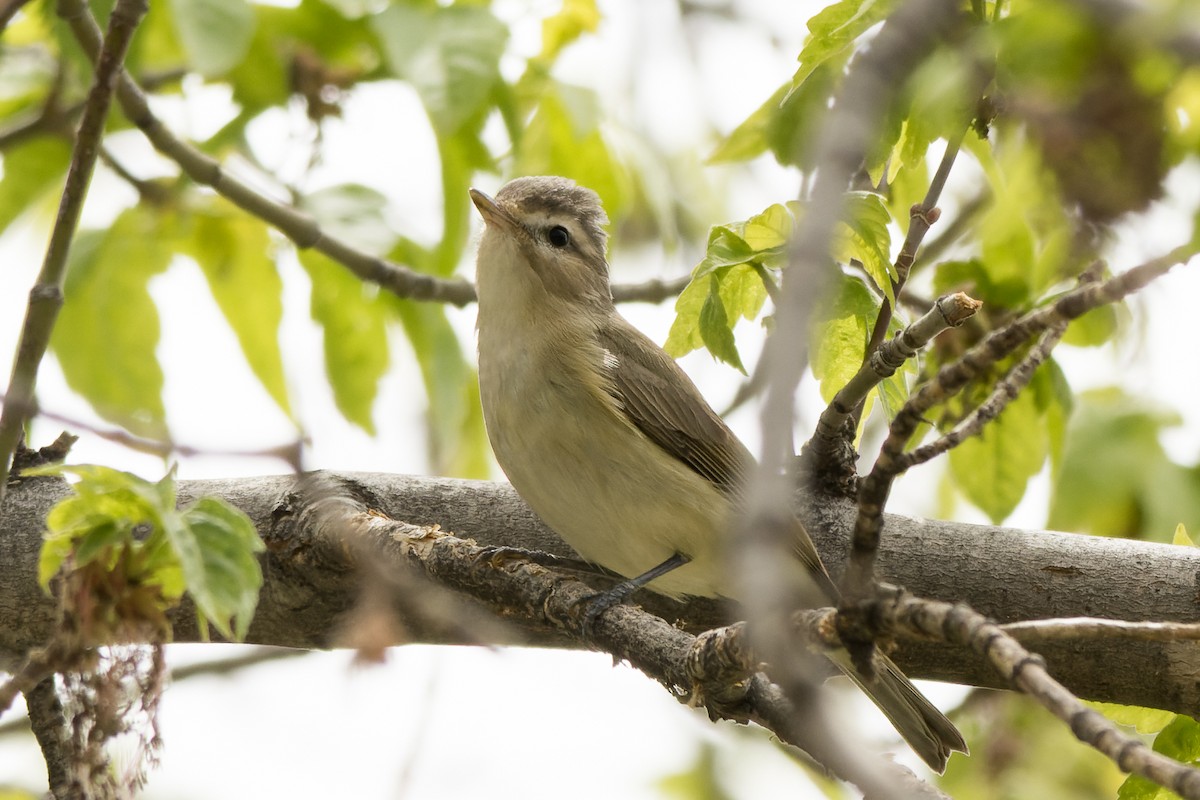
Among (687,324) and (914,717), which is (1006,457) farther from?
(687,324)

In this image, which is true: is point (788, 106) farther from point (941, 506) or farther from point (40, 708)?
point (941, 506)

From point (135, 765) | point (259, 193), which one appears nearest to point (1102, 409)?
point (259, 193)

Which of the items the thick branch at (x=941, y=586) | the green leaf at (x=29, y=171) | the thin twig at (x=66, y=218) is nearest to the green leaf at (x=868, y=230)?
the thick branch at (x=941, y=586)

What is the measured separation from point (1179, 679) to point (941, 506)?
2284 millimetres

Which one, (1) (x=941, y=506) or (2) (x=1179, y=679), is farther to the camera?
(1) (x=941, y=506)

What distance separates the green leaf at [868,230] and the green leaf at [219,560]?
1.51 m

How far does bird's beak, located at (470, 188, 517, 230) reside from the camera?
15.9ft

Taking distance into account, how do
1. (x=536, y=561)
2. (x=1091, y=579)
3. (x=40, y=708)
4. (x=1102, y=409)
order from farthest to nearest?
1. (x=1102, y=409)
2. (x=536, y=561)
3. (x=1091, y=579)
4. (x=40, y=708)

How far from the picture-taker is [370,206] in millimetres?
4371

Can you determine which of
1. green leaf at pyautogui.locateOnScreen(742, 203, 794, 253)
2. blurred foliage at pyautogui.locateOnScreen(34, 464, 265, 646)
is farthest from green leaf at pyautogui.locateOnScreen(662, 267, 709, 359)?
blurred foliage at pyautogui.locateOnScreen(34, 464, 265, 646)

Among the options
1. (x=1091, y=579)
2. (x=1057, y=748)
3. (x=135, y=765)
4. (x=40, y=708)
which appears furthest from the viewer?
(x=1057, y=748)

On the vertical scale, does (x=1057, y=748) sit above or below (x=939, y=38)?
below

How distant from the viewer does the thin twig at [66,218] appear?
2525mm

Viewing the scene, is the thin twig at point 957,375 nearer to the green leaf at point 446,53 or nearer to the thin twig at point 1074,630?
the thin twig at point 1074,630
